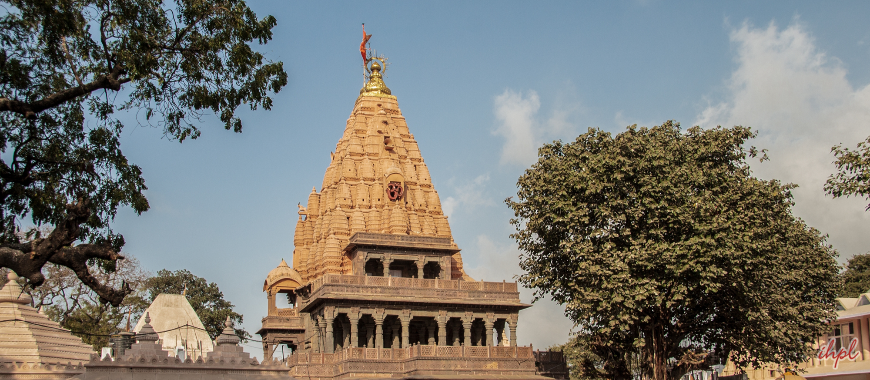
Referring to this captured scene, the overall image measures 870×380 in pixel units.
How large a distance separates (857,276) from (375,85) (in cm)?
3736

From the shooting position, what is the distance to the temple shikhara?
33906mm

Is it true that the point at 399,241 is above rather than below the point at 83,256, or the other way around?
above

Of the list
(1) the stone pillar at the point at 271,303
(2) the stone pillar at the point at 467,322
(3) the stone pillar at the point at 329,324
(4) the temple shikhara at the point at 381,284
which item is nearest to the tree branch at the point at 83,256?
(4) the temple shikhara at the point at 381,284

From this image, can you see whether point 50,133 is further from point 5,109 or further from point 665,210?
point 665,210

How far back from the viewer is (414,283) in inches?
1555

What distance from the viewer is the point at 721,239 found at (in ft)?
80.7

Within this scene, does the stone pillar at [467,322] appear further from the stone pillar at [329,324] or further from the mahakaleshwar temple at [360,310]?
the stone pillar at [329,324]

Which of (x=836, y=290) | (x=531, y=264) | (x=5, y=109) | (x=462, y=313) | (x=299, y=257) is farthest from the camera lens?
(x=299, y=257)

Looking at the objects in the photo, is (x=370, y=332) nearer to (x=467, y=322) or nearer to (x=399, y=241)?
(x=399, y=241)

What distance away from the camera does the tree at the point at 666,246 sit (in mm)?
24891

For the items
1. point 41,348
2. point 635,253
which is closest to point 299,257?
point 41,348

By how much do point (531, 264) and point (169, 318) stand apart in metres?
29.3

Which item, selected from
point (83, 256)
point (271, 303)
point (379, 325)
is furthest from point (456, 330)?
point (83, 256)

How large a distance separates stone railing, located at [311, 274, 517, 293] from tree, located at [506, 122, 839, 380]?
440 inches
